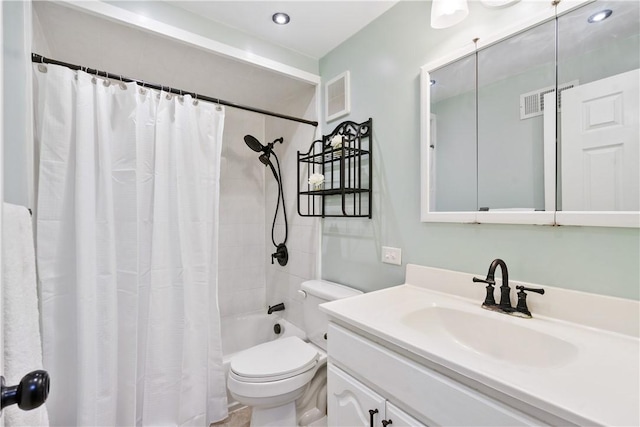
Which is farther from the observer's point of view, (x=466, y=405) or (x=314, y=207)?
(x=314, y=207)

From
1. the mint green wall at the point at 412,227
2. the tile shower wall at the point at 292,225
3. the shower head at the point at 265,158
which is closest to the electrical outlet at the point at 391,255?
the mint green wall at the point at 412,227

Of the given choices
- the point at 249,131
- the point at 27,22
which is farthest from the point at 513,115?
the point at 249,131

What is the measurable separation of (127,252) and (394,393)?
4.45 feet

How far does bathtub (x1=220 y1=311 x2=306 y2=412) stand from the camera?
2285 mm

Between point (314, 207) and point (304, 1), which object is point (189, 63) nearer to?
point (304, 1)

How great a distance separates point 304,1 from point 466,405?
1.83 m

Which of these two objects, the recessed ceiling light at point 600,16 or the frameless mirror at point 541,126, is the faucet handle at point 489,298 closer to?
the frameless mirror at point 541,126

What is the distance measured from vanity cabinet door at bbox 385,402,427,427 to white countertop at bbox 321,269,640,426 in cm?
20

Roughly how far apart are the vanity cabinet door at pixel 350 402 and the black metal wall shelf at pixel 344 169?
0.85 m

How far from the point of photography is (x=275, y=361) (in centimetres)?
148

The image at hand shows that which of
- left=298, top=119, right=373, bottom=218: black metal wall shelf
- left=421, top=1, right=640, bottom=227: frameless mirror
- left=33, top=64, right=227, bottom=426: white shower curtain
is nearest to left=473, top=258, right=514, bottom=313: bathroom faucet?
left=421, top=1, right=640, bottom=227: frameless mirror

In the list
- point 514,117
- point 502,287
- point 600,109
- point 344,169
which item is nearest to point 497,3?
point 514,117

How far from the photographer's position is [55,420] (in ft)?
4.16

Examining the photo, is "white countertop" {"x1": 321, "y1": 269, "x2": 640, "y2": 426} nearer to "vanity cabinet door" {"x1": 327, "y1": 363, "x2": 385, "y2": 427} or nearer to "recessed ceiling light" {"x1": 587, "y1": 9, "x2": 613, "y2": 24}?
"vanity cabinet door" {"x1": 327, "y1": 363, "x2": 385, "y2": 427}
